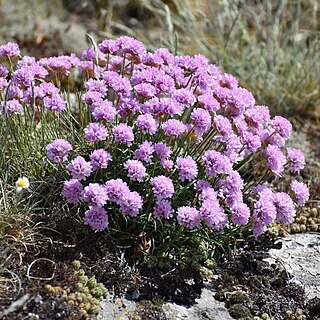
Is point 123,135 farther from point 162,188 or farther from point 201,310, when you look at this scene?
point 201,310

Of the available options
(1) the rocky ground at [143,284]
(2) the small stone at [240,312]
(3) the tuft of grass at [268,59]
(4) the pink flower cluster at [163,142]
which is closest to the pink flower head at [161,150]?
(4) the pink flower cluster at [163,142]

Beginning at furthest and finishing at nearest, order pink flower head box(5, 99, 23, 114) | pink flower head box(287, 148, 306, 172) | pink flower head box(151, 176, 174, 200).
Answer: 1. pink flower head box(287, 148, 306, 172)
2. pink flower head box(5, 99, 23, 114)
3. pink flower head box(151, 176, 174, 200)

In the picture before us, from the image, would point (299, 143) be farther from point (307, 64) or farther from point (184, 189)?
point (184, 189)

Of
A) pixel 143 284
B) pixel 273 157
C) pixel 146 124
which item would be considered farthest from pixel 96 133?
pixel 273 157

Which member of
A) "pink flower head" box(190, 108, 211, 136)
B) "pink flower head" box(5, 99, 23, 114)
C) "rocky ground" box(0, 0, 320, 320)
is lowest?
"rocky ground" box(0, 0, 320, 320)

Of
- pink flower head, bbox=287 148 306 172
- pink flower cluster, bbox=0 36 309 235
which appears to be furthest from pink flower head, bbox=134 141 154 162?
pink flower head, bbox=287 148 306 172

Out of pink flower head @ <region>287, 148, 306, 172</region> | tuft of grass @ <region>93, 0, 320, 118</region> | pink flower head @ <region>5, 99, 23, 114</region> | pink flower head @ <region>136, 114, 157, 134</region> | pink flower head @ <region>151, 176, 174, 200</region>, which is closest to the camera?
pink flower head @ <region>151, 176, 174, 200</region>

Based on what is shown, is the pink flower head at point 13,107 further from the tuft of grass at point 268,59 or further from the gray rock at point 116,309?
the tuft of grass at point 268,59

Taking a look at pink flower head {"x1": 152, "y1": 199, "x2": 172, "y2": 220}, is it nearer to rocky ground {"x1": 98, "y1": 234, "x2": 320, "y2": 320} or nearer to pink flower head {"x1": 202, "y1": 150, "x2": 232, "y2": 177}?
pink flower head {"x1": 202, "y1": 150, "x2": 232, "y2": 177}
